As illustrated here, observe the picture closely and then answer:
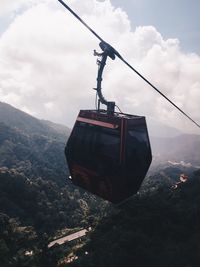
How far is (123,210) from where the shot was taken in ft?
304

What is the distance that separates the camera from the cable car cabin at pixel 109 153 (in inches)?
492

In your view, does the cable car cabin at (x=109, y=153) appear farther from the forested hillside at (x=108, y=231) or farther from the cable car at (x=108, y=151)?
the forested hillside at (x=108, y=231)

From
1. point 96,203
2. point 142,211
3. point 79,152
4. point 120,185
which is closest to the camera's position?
point 120,185

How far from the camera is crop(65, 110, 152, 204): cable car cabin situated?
12.5 meters

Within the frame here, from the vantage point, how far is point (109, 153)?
41.9 ft

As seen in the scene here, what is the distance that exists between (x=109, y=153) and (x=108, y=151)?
98mm

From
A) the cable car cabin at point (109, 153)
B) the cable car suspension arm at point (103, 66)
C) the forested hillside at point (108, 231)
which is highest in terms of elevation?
the cable car suspension arm at point (103, 66)

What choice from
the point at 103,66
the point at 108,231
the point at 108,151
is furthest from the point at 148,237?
the point at 103,66

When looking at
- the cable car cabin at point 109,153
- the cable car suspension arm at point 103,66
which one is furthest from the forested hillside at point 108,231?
the cable car suspension arm at point 103,66

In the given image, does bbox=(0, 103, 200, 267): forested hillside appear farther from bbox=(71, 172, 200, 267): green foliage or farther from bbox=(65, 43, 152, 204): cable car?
bbox=(65, 43, 152, 204): cable car

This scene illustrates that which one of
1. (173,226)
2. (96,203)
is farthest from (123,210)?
(96,203)

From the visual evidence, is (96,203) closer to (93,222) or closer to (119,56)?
(93,222)

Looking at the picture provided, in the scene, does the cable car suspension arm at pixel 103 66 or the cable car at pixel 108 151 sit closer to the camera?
the cable car suspension arm at pixel 103 66

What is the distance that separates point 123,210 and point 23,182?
6734 centimetres
